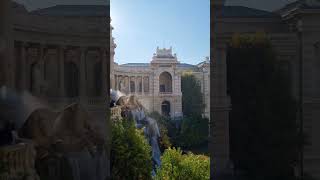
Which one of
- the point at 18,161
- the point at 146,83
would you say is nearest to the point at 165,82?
the point at 146,83

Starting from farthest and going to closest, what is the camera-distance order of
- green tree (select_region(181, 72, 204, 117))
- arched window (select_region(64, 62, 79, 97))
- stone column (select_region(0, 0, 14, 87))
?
1. green tree (select_region(181, 72, 204, 117))
2. arched window (select_region(64, 62, 79, 97))
3. stone column (select_region(0, 0, 14, 87))

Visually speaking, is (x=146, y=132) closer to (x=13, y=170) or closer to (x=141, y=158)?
(x=141, y=158)

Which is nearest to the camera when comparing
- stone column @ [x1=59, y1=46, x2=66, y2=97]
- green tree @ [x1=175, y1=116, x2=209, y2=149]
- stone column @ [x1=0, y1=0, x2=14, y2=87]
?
stone column @ [x1=0, y1=0, x2=14, y2=87]

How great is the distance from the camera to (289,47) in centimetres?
728

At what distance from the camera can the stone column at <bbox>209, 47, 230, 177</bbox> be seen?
7414 millimetres

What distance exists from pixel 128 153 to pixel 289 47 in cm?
445

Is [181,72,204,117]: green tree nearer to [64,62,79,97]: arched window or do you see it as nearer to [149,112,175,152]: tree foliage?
[149,112,175,152]: tree foliage

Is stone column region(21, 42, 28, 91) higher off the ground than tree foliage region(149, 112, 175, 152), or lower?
higher

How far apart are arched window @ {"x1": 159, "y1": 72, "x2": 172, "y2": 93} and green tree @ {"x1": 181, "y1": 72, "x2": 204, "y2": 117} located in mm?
372

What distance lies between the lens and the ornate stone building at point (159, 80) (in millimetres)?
9492

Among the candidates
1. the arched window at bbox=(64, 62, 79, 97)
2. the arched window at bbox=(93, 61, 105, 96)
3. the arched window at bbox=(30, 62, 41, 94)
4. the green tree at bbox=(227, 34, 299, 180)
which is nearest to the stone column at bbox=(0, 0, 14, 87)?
the arched window at bbox=(30, 62, 41, 94)

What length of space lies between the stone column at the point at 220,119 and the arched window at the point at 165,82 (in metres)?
2.90

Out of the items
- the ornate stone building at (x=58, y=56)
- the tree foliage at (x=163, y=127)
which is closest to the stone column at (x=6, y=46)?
the ornate stone building at (x=58, y=56)

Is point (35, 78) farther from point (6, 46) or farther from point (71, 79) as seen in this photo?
point (6, 46)
